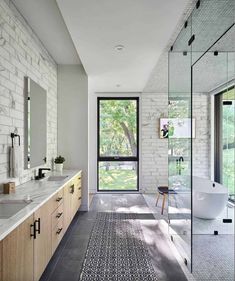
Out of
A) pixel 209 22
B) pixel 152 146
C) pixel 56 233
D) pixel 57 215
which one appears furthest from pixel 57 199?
pixel 152 146

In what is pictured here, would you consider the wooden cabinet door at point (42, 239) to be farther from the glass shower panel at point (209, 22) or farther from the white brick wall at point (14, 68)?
the glass shower panel at point (209, 22)

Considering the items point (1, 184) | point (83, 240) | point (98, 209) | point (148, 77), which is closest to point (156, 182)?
point (98, 209)

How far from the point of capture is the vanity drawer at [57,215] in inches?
92.0

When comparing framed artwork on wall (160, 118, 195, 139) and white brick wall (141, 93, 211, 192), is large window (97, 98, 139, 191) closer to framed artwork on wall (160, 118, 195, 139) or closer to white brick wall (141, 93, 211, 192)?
white brick wall (141, 93, 211, 192)

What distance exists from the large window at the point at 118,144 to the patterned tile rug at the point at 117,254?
2.22 metres

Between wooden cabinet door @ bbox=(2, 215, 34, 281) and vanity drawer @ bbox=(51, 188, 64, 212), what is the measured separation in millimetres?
615

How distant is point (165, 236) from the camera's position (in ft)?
10.5

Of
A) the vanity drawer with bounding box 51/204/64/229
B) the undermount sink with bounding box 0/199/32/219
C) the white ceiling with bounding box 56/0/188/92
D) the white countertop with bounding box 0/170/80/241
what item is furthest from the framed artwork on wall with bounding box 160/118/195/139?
the undermount sink with bounding box 0/199/32/219

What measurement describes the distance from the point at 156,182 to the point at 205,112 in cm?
210

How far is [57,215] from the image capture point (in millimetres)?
2492

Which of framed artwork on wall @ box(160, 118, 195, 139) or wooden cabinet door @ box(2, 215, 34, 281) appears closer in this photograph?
wooden cabinet door @ box(2, 215, 34, 281)

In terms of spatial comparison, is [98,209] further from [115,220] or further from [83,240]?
[83,240]

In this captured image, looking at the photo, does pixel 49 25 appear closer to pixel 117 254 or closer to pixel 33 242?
pixel 33 242

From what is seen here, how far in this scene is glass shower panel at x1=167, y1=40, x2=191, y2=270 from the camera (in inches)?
104
